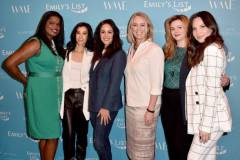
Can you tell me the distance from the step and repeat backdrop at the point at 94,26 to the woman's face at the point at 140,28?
563 millimetres

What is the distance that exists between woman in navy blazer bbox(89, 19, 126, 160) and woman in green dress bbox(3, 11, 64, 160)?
374 millimetres

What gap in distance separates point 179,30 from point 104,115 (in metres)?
1.03

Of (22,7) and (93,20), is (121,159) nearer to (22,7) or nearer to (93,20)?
(93,20)

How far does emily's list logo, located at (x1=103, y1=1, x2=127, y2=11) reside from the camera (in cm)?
308

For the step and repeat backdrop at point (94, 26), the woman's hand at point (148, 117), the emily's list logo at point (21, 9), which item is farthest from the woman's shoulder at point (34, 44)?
the woman's hand at point (148, 117)

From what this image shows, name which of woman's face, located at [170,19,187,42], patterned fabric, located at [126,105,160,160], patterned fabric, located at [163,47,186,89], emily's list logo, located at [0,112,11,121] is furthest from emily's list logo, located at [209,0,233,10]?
emily's list logo, located at [0,112,11,121]

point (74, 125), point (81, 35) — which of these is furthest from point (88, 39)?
point (74, 125)

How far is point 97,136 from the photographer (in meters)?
2.60

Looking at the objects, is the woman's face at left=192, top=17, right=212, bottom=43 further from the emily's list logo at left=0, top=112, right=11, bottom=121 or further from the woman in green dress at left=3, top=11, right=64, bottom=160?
the emily's list logo at left=0, top=112, right=11, bottom=121

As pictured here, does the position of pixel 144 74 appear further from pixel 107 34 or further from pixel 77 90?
pixel 77 90

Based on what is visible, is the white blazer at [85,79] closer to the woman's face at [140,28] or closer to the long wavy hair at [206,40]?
the woman's face at [140,28]

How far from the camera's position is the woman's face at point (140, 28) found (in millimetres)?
2502

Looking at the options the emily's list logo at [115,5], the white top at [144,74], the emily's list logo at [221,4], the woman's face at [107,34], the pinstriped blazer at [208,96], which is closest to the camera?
the pinstriped blazer at [208,96]

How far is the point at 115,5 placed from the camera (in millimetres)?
3104
